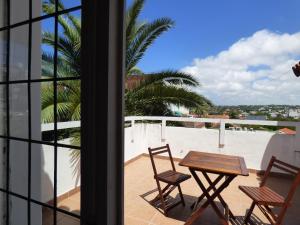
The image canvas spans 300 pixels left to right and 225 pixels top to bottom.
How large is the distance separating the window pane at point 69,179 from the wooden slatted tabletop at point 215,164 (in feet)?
5.24

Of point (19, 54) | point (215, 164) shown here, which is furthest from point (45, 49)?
point (215, 164)

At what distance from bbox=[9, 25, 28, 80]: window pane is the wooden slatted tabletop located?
76.4 inches

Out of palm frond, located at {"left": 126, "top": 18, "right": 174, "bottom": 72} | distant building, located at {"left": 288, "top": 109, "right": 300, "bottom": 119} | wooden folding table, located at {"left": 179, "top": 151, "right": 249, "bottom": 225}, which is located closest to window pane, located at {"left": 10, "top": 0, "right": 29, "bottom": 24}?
wooden folding table, located at {"left": 179, "top": 151, "right": 249, "bottom": 225}

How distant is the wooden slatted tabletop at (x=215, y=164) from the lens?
98.9 inches

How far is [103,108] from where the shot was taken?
1.04 metres

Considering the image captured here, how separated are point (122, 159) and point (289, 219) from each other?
293 cm

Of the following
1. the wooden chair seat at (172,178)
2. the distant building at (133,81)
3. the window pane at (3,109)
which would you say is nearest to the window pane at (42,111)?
the window pane at (3,109)

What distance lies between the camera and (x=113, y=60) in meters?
1.04

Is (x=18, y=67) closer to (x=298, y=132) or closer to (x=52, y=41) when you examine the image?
(x=52, y=41)

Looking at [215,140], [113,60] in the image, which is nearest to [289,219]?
[215,140]

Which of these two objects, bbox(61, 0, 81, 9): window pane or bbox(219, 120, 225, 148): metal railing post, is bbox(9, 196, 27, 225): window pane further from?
bbox(219, 120, 225, 148): metal railing post

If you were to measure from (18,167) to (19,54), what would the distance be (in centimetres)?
82

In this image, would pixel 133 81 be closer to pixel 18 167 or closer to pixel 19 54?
pixel 19 54

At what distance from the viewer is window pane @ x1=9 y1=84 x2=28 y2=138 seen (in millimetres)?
1607
